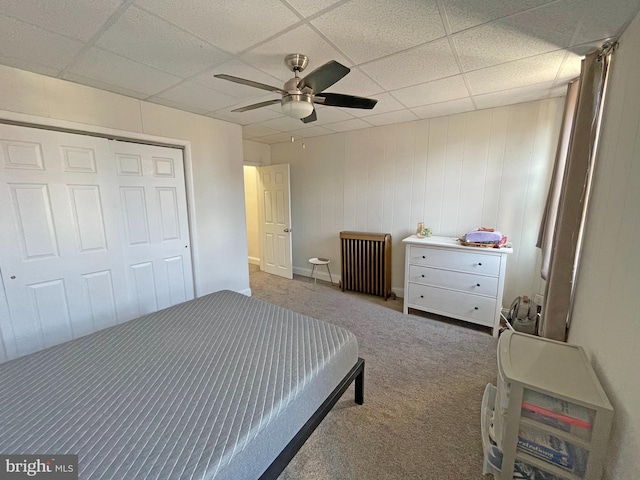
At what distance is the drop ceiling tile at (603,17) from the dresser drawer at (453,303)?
6.93ft

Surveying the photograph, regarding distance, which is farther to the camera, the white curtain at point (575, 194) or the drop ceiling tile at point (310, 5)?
the white curtain at point (575, 194)

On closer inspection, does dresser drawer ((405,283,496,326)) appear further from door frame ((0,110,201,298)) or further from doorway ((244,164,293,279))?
door frame ((0,110,201,298))

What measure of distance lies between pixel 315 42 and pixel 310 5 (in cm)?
31

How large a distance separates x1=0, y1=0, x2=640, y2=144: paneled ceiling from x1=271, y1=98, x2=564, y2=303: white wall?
0.50 metres

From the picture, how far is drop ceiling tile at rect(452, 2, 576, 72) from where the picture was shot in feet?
4.47

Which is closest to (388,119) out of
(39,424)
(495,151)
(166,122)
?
(495,151)

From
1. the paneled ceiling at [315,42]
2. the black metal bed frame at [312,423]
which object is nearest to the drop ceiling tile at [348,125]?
the paneled ceiling at [315,42]

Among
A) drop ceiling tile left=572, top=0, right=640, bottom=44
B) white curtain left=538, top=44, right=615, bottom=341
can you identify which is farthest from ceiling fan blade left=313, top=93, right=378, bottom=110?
white curtain left=538, top=44, right=615, bottom=341

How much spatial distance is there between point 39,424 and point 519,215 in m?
3.84

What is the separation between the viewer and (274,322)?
1834mm

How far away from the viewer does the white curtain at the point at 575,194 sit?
167 centimetres

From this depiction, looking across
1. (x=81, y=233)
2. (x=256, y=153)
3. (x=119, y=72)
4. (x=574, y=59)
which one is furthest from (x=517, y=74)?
(x=81, y=233)

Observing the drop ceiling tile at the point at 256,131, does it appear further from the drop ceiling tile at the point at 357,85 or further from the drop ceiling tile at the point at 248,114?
the drop ceiling tile at the point at 357,85

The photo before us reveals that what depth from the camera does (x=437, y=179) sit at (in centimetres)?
327
